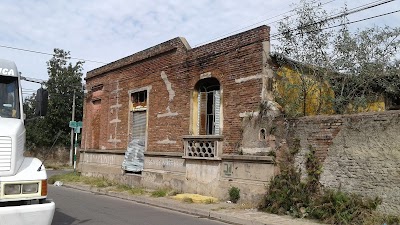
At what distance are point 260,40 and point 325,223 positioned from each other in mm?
6012

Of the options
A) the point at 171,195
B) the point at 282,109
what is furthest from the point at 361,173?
the point at 171,195

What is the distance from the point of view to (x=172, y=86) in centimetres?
1703

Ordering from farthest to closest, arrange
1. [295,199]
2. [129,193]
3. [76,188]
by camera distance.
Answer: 1. [76,188]
2. [129,193]
3. [295,199]

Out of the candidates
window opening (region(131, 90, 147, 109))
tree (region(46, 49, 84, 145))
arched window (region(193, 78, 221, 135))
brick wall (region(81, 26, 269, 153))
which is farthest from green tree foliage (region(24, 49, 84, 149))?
arched window (region(193, 78, 221, 135))

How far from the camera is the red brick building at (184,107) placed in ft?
44.9

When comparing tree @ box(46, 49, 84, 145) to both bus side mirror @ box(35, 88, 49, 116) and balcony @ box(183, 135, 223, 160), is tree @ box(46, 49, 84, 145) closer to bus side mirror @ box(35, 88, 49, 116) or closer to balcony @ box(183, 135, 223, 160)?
balcony @ box(183, 135, 223, 160)

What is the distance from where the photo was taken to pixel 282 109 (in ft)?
42.4

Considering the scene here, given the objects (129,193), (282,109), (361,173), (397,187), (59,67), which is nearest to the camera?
(397,187)

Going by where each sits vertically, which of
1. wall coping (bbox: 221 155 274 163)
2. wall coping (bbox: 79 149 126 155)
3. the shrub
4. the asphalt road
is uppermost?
wall coping (bbox: 79 149 126 155)

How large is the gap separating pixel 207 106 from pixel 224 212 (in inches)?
205

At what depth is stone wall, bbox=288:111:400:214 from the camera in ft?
31.7

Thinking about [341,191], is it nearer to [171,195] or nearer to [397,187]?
[397,187]

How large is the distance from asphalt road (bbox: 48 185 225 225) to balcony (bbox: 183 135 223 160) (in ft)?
8.69

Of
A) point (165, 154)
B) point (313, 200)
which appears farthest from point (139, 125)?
point (313, 200)
